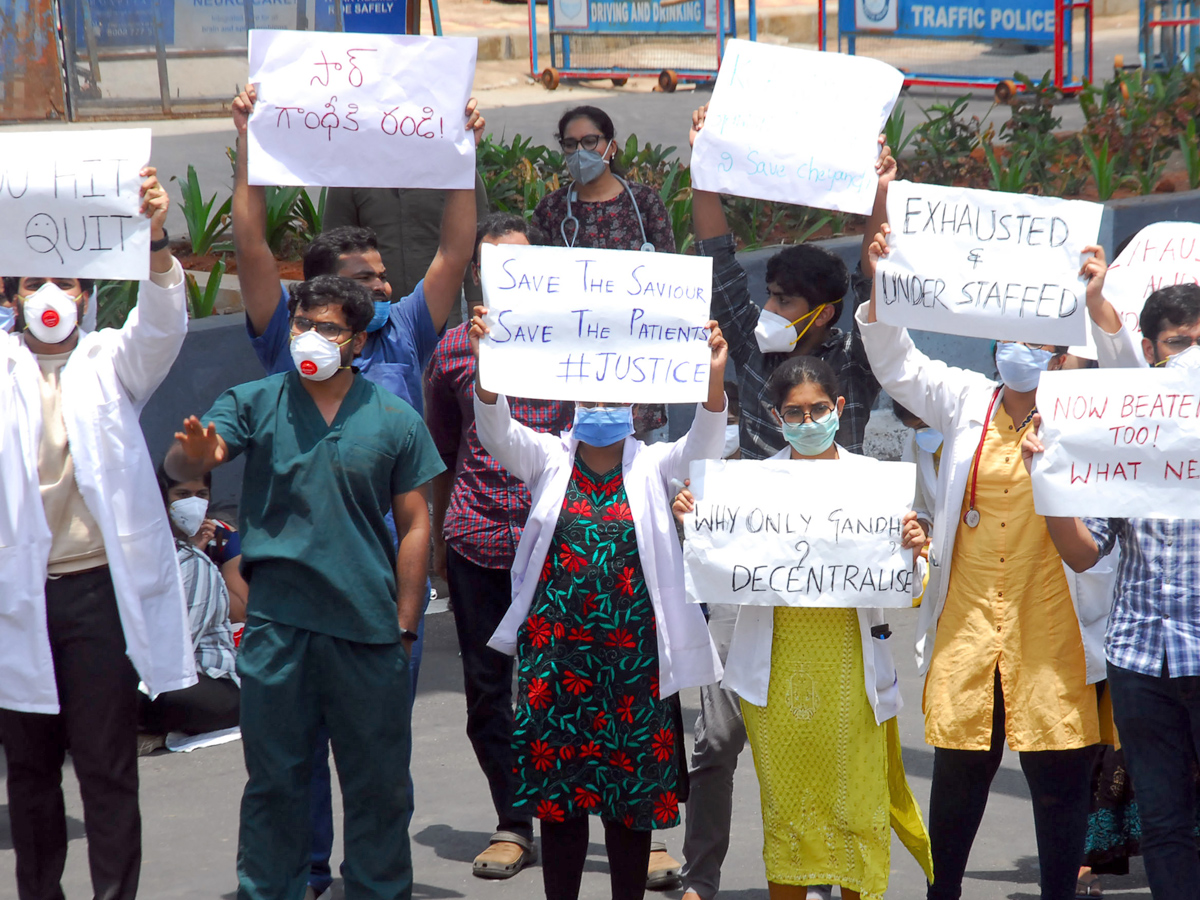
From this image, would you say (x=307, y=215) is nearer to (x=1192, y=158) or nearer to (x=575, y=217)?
(x=575, y=217)

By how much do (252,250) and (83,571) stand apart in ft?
3.61

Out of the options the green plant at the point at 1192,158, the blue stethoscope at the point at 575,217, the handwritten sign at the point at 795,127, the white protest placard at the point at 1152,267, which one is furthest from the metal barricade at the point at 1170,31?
the handwritten sign at the point at 795,127

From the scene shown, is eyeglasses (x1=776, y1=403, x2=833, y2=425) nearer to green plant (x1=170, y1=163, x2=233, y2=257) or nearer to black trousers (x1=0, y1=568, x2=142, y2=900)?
black trousers (x1=0, y1=568, x2=142, y2=900)

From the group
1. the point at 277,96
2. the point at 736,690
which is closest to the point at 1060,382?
the point at 736,690

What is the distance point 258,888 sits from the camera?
415cm

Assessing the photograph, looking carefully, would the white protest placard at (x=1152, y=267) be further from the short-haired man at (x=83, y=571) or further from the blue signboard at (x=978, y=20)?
the blue signboard at (x=978, y=20)

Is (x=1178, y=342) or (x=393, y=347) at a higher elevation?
(x=1178, y=342)

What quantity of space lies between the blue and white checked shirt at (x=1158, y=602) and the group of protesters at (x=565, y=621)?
1 centimetres

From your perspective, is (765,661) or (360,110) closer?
(765,661)

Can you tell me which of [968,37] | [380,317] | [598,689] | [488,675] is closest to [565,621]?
[598,689]

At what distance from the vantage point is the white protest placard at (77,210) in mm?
4086

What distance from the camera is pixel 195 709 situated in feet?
19.8

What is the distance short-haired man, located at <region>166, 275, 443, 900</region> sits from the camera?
411 cm

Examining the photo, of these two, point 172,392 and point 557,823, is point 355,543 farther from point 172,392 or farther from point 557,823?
point 172,392
